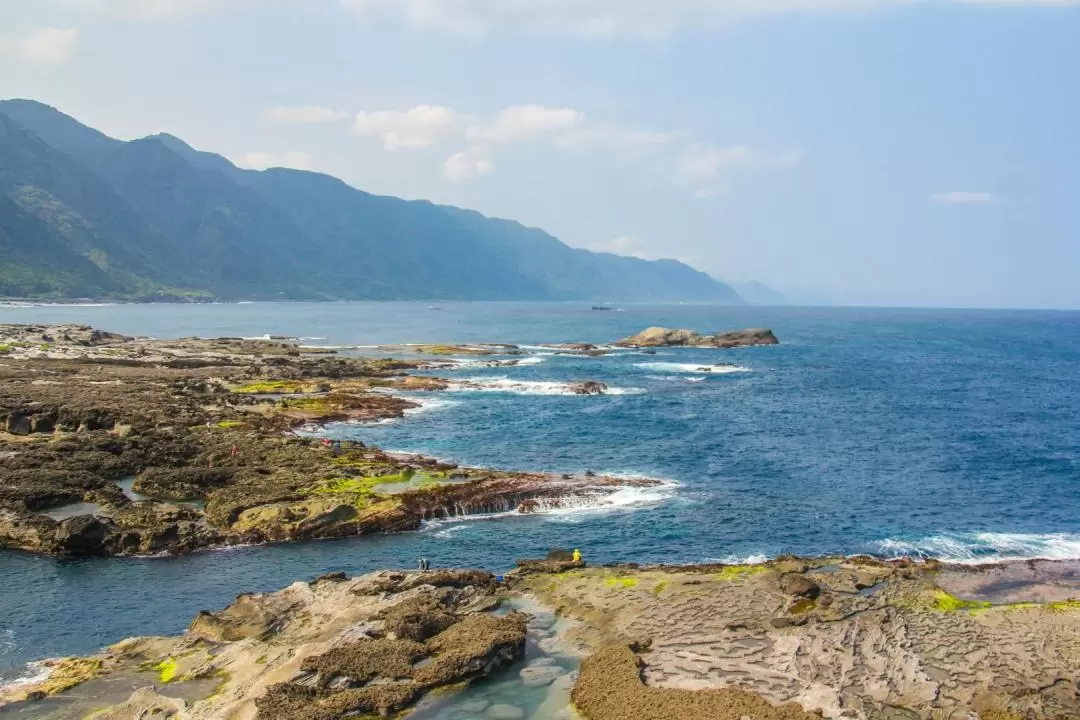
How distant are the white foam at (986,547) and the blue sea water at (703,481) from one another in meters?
0.17

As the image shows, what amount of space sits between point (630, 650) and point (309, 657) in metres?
10.5

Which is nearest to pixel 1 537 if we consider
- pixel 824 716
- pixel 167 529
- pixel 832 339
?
pixel 167 529

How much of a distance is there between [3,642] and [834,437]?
209 ft

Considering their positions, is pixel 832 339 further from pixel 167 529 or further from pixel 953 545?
pixel 167 529

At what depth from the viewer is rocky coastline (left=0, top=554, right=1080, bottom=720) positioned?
21.7 m

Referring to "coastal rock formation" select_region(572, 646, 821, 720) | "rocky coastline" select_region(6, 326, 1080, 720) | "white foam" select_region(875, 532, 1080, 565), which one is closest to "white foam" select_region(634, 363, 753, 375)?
"rocky coastline" select_region(6, 326, 1080, 720)

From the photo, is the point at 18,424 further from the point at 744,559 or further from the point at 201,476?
the point at 744,559

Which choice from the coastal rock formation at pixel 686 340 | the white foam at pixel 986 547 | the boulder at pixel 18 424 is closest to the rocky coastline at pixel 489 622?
the white foam at pixel 986 547

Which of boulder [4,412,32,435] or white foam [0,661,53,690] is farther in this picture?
boulder [4,412,32,435]

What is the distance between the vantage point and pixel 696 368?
119 m

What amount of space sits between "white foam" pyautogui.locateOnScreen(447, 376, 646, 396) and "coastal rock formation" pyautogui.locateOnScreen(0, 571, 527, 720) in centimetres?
6163

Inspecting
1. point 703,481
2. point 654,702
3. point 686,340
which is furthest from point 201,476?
point 686,340

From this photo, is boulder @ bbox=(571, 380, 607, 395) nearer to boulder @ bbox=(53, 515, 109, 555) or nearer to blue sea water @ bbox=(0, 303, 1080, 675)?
blue sea water @ bbox=(0, 303, 1080, 675)

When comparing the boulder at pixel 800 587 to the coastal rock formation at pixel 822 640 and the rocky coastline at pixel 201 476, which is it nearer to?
the coastal rock formation at pixel 822 640
